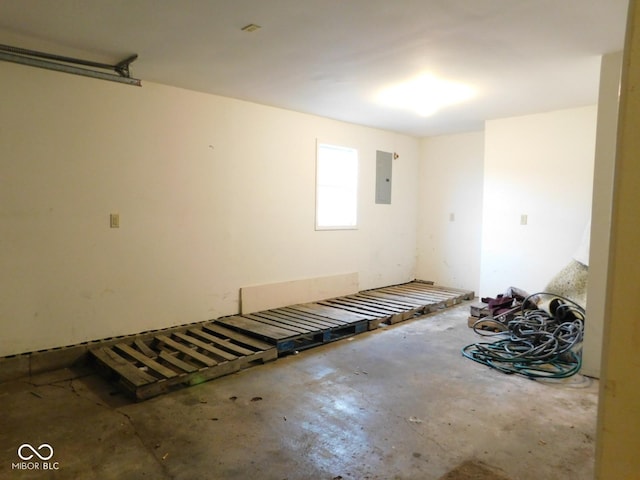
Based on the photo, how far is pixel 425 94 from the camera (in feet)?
13.9

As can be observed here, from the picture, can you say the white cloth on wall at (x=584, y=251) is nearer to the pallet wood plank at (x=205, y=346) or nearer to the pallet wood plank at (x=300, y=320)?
the pallet wood plank at (x=300, y=320)

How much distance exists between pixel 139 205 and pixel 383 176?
3704 millimetres

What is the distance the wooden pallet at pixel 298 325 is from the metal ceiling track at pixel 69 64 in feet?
8.36

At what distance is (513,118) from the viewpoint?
519 cm

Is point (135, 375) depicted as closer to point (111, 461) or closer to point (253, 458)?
point (111, 461)

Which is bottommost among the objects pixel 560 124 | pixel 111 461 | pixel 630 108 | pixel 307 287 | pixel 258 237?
pixel 111 461

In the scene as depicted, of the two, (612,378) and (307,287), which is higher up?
(612,378)

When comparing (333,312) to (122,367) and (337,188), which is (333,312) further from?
(122,367)

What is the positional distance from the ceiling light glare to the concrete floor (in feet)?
8.51

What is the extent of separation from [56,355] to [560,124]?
5.71 m

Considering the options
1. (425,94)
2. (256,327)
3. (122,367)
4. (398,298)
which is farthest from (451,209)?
(122,367)

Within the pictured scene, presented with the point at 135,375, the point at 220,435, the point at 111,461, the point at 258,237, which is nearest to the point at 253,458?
the point at 220,435

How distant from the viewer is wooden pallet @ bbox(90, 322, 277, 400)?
2.99 m

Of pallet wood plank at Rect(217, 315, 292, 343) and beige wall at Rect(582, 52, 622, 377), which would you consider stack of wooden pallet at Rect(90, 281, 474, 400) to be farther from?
beige wall at Rect(582, 52, 622, 377)
